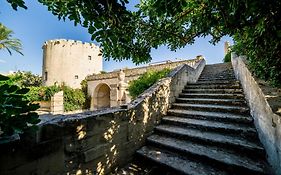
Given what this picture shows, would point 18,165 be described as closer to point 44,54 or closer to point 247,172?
point 247,172

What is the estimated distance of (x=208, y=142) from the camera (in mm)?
3271

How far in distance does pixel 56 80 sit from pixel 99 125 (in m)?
24.3

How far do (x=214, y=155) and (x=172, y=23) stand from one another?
2.40m

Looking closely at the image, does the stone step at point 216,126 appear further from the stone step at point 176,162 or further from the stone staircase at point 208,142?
the stone step at point 176,162

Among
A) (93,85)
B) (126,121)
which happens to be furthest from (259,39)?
(93,85)

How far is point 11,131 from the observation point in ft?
4.36

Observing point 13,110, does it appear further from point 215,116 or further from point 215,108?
point 215,108

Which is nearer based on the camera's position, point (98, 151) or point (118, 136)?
point (98, 151)

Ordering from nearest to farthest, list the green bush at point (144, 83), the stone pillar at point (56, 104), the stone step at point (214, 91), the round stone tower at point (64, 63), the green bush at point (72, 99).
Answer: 1. the stone step at point (214, 91)
2. the green bush at point (144, 83)
3. the stone pillar at point (56, 104)
4. the green bush at point (72, 99)
5. the round stone tower at point (64, 63)

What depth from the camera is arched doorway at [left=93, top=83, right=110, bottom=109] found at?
22797 millimetres

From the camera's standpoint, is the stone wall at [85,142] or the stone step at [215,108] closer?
the stone wall at [85,142]

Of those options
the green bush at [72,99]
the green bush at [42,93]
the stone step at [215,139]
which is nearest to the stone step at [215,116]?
the stone step at [215,139]

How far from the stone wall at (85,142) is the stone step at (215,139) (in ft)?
1.47

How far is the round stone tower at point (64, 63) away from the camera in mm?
24430
